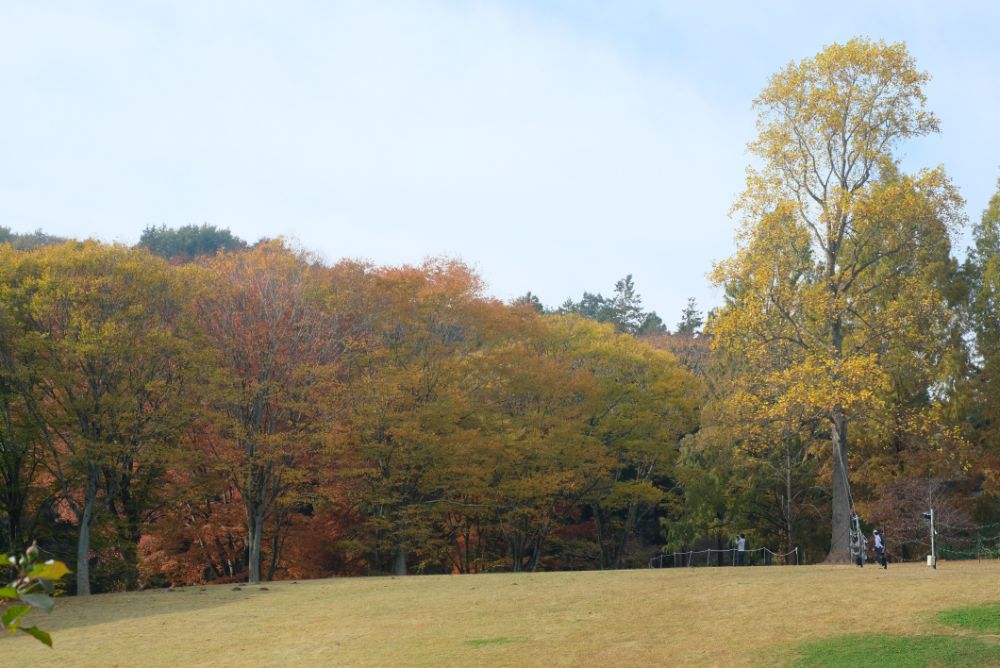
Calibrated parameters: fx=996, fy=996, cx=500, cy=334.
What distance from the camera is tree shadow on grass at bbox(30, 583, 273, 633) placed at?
871 inches

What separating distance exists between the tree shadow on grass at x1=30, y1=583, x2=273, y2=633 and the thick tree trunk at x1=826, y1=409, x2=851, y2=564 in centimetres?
1638

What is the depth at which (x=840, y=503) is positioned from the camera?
30.1 meters

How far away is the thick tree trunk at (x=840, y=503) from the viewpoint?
29.2 metres

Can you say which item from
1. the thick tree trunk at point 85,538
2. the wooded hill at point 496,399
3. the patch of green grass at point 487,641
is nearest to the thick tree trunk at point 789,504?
the wooded hill at point 496,399

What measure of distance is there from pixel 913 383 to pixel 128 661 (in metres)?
29.5

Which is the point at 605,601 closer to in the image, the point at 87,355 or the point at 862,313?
the point at 862,313

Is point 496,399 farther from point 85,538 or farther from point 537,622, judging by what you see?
point 537,622

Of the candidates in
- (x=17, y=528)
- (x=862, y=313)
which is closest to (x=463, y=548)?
(x=17, y=528)

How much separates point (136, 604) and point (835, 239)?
22.0 m

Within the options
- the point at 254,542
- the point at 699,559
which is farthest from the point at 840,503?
the point at 254,542

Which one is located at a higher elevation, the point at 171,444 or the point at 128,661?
the point at 171,444

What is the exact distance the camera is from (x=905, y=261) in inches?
1195

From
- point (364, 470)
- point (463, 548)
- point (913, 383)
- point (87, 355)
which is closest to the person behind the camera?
point (87, 355)

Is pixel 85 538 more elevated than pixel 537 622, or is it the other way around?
pixel 85 538
